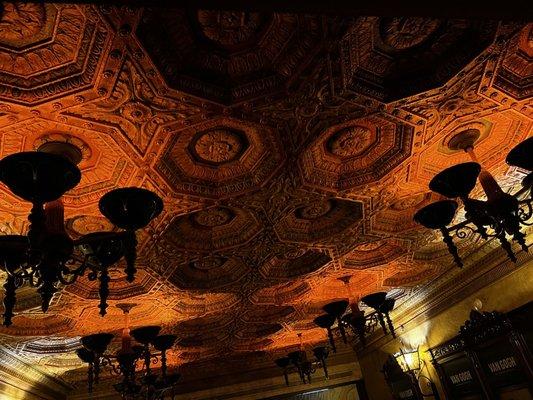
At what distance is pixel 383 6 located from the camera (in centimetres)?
154

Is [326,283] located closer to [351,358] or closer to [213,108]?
[213,108]

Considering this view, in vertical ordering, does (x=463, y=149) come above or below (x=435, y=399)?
above

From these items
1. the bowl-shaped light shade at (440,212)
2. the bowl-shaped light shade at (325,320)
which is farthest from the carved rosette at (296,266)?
the bowl-shaped light shade at (440,212)

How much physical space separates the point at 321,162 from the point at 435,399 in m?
8.07

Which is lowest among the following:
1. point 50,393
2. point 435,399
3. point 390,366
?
point 435,399

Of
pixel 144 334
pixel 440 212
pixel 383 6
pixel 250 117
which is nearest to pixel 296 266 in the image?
pixel 144 334

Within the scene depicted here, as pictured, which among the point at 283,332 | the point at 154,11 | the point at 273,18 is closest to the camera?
the point at 154,11

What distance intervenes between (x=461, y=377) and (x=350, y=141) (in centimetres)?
728

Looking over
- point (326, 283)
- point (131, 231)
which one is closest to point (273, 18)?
point (131, 231)

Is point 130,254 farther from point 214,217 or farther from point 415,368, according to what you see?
point 415,368

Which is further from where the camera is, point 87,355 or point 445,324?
point 445,324

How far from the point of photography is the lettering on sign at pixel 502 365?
742 centimetres

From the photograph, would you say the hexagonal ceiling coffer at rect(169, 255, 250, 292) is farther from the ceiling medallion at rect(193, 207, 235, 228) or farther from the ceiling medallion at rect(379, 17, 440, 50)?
the ceiling medallion at rect(379, 17, 440, 50)

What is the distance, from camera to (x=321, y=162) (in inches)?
179
